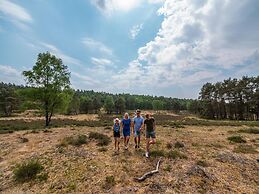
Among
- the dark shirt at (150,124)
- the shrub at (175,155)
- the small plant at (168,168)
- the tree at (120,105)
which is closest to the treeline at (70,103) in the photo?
the tree at (120,105)

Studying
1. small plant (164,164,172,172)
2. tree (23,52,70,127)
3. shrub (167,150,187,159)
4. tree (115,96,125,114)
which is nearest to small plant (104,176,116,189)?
small plant (164,164,172,172)

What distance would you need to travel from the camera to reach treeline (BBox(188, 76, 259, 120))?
162 feet

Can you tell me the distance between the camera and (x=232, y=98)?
52.8m

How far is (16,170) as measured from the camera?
7.75 meters

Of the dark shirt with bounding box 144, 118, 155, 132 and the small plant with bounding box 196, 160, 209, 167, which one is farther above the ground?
the dark shirt with bounding box 144, 118, 155, 132

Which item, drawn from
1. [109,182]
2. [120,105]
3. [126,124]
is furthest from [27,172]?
[120,105]

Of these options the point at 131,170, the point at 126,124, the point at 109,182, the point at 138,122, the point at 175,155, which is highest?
the point at 138,122

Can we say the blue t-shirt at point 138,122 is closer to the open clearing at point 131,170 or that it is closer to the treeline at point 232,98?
the open clearing at point 131,170

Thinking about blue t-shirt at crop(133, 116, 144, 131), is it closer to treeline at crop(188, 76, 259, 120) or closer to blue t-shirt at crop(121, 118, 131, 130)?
blue t-shirt at crop(121, 118, 131, 130)

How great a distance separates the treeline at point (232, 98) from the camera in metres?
49.4

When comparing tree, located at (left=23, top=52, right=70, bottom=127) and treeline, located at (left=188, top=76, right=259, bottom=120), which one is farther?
treeline, located at (left=188, top=76, right=259, bottom=120)

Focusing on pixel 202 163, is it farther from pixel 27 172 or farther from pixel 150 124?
pixel 27 172

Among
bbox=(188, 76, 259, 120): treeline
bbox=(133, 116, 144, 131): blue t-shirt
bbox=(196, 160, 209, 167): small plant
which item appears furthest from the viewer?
bbox=(188, 76, 259, 120): treeline

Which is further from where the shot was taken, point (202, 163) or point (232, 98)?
point (232, 98)
